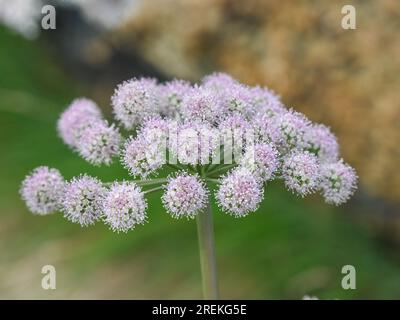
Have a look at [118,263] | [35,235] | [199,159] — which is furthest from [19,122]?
[199,159]

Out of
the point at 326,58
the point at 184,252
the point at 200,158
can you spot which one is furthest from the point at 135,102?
the point at 326,58

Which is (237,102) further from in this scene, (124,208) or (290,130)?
(124,208)

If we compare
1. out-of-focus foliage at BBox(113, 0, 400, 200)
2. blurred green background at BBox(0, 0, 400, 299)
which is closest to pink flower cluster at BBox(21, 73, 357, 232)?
blurred green background at BBox(0, 0, 400, 299)

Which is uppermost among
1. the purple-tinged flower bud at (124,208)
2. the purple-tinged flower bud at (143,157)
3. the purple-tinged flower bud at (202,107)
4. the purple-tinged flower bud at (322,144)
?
the purple-tinged flower bud at (202,107)

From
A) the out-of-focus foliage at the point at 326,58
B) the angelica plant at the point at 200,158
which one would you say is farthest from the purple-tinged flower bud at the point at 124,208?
the out-of-focus foliage at the point at 326,58

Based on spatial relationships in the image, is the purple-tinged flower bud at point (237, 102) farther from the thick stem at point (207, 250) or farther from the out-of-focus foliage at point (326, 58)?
the out-of-focus foliage at point (326, 58)

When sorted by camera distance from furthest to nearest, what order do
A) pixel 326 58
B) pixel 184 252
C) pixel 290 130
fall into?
pixel 326 58, pixel 184 252, pixel 290 130
